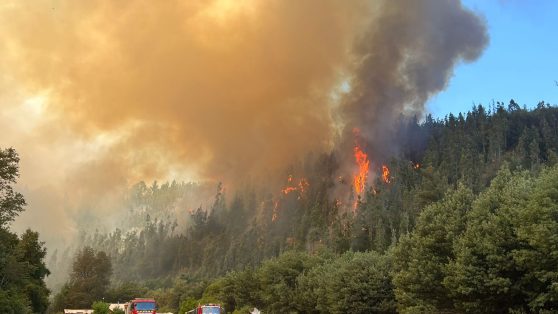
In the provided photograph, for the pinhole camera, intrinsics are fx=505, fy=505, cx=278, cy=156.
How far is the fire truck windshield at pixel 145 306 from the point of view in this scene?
7341cm

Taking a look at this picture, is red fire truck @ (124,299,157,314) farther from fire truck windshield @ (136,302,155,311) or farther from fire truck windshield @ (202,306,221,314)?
fire truck windshield @ (202,306,221,314)

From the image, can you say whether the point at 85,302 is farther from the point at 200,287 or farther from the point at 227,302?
the point at 227,302

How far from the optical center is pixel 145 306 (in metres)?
73.9

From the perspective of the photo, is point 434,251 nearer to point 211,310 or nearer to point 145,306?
point 211,310

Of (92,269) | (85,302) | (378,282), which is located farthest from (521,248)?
(92,269)

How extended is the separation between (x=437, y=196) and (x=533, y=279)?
5439 inches

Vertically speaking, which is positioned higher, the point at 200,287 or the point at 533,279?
the point at 200,287

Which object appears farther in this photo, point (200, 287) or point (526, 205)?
point (200, 287)

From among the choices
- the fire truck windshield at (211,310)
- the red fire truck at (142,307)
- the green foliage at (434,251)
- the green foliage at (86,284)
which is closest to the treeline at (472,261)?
the green foliage at (434,251)

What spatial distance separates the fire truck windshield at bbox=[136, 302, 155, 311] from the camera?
73.4m

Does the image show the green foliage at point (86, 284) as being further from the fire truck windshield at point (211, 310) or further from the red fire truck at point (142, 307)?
the fire truck windshield at point (211, 310)

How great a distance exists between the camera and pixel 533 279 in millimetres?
39281

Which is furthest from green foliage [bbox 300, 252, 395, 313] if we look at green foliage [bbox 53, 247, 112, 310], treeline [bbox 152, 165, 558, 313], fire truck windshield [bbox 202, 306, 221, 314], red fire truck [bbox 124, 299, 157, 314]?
green foliage [bbox 53, 247, 112, 310]

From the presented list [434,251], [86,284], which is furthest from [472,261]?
[86,284]
